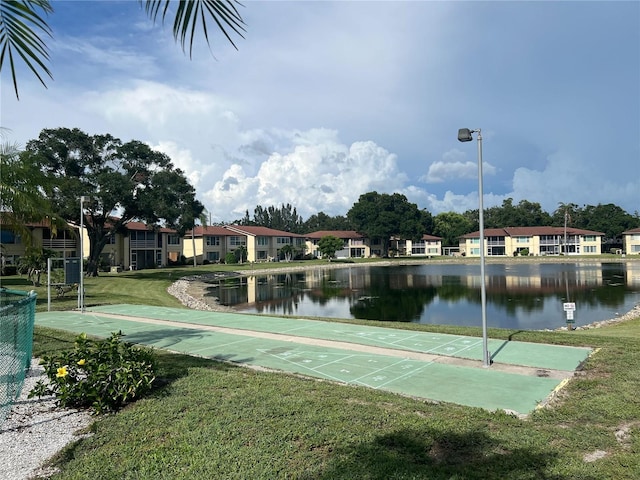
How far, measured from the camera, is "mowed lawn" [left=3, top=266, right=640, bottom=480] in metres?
4.55

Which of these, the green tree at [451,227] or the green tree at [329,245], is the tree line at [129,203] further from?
the green tree at [329,245]

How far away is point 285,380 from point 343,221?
381 ft

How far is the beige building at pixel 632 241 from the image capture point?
291 ft

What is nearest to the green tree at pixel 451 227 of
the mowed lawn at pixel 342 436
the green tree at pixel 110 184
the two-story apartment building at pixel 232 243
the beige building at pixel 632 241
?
the beige building at pixel 632 241

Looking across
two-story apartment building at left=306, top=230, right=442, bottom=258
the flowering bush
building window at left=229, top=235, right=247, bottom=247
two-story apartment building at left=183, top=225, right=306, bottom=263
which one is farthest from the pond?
two-story apartment building at left=306, top=230, right=442, bottom=258

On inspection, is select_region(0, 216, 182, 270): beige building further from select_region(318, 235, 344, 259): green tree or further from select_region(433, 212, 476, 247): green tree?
select_region(433, 212, 476, 247): green tree

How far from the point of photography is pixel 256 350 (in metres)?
11.6

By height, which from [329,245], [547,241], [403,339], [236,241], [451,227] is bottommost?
[403,339]

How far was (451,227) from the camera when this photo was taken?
371 feet

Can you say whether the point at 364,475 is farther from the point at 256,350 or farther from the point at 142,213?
the point at 142,213

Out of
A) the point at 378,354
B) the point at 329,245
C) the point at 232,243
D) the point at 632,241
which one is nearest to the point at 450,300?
the point at 378,354

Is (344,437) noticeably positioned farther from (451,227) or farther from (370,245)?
(451,227)

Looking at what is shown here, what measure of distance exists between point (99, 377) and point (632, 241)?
104 m

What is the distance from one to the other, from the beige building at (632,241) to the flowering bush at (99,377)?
102313 mm
